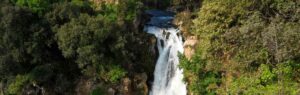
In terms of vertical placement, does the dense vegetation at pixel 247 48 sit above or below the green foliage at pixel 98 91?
above

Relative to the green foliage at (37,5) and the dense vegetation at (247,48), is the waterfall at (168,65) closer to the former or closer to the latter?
the dense vegetation at (247,48)

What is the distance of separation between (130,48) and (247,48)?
698cm

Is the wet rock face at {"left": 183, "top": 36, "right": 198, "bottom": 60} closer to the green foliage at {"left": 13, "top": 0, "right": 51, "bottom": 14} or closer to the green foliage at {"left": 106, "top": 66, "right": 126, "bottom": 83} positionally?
the green foliage at {"left": 106, "top": 66, "right": 126, "bottom": 83}

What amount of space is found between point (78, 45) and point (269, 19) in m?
10.2

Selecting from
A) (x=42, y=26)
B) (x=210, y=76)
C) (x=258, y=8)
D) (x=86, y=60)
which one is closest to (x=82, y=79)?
(x=86, y=60)

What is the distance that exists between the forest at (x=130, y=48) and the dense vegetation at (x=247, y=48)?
0.05m

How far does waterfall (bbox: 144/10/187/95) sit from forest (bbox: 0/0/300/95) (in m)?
0.45

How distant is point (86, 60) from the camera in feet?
87.9

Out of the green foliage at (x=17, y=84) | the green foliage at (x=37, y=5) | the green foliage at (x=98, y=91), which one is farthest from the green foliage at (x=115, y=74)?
the green foliage at (x=37, y=5)

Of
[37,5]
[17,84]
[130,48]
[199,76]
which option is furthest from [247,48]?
[17,84]

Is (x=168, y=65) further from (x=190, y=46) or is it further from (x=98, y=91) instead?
(x=98, y=91)

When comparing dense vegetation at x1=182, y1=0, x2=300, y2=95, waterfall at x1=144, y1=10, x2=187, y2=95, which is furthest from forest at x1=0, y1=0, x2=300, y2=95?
waterfall at x1=144, y1=10, x2=187, y2=95

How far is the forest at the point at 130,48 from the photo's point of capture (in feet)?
74.7

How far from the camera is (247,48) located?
2322 cm
